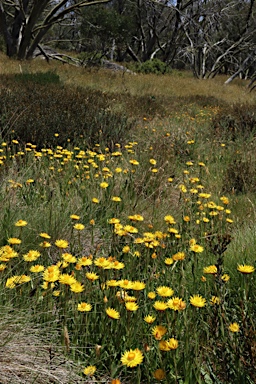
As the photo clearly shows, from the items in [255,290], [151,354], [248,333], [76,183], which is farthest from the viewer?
[76,183]

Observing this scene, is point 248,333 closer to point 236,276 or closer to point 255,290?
point 255,290

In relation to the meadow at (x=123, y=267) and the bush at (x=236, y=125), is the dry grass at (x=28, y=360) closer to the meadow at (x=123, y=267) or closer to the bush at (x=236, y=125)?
the meadow at (x=123, y=267)

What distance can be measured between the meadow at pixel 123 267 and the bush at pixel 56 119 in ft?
0.11

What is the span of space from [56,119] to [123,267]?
3.75 m

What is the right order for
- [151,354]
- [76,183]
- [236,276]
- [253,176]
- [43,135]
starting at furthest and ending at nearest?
[43,135], [253,176], [76,183], [236,276], [151,354]

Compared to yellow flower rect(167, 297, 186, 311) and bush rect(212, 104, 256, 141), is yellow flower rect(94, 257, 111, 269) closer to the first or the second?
yellow flower rect(167, 297, 186, 311)

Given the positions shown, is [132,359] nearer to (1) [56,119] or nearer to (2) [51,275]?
(2) [51,275]

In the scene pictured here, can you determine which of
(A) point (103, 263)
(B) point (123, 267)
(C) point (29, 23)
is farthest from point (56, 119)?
(C) point (29, 23)

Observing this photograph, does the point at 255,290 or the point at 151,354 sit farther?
the point at 255,290

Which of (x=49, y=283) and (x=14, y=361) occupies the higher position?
(x=49, y=283)

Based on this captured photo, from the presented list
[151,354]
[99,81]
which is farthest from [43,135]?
[99,81]

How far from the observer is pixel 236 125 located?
7.08 meters

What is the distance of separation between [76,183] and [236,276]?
6.25ft

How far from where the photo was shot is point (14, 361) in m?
1.57
